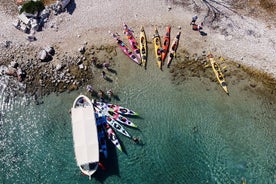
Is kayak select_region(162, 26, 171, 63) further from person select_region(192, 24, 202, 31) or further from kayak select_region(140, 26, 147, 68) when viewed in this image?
person select_region(192, 24, 202, 31)

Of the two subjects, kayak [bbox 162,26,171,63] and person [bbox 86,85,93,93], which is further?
kayak [bbox 162,26,171,63]

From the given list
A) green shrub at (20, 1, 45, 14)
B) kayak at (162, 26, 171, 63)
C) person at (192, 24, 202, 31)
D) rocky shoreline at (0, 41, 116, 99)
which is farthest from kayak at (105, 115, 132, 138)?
green shrub at (20, 1, 45, 14)

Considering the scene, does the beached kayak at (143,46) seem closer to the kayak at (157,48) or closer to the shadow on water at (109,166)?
the kayak at (157,48)

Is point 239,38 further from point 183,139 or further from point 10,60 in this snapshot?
point 10,60

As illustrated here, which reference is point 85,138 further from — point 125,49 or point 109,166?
point 125,49

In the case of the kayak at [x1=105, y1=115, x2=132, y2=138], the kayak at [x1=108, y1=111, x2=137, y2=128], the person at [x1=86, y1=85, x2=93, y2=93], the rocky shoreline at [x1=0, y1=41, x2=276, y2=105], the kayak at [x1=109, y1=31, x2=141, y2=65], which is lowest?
the kayak at [x1=105, y1=115, x2=132, y2=138]

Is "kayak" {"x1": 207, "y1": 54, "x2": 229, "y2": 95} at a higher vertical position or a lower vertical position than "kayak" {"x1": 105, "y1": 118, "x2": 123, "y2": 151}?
higher

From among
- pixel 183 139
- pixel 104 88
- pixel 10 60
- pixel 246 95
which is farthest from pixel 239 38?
pixel 10 60
